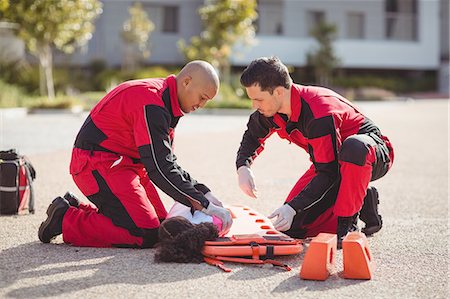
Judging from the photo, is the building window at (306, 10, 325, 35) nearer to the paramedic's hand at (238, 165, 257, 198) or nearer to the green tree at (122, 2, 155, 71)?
the green tree at (122, 2, 155, 71)

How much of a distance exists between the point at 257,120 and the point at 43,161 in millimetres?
5640

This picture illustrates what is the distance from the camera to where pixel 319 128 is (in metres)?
4.85

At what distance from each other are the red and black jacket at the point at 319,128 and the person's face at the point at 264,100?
0.39ft

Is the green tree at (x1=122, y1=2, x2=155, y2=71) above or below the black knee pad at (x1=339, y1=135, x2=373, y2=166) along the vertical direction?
above

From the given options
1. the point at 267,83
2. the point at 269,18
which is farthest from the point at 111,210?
the point at 269,18

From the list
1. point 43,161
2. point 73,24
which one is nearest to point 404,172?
point 43,161

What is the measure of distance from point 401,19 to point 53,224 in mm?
42676

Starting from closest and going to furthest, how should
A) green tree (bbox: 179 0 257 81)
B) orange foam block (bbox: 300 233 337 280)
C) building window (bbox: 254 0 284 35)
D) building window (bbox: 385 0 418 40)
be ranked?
orange foam block (bbox: 300 233 337 280) < green tree (bbox: 179 0 257 81) < building window (bbox: 254 0 284 35) < building window (bbox: 385 0 418 40)

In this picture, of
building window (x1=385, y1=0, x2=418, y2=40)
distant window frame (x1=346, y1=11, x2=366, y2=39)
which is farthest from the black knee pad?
building window (x1=385, y1=0, x2=418, y2=40)

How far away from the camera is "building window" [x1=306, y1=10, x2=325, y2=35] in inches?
1673

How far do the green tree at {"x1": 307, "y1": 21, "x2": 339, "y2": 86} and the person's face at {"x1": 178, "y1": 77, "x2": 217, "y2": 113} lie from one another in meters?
35.4

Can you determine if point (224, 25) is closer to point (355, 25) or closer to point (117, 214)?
point (355, 25)

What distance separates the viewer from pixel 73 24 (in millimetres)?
23422

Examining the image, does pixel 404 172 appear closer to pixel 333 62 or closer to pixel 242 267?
pixel 242 267
